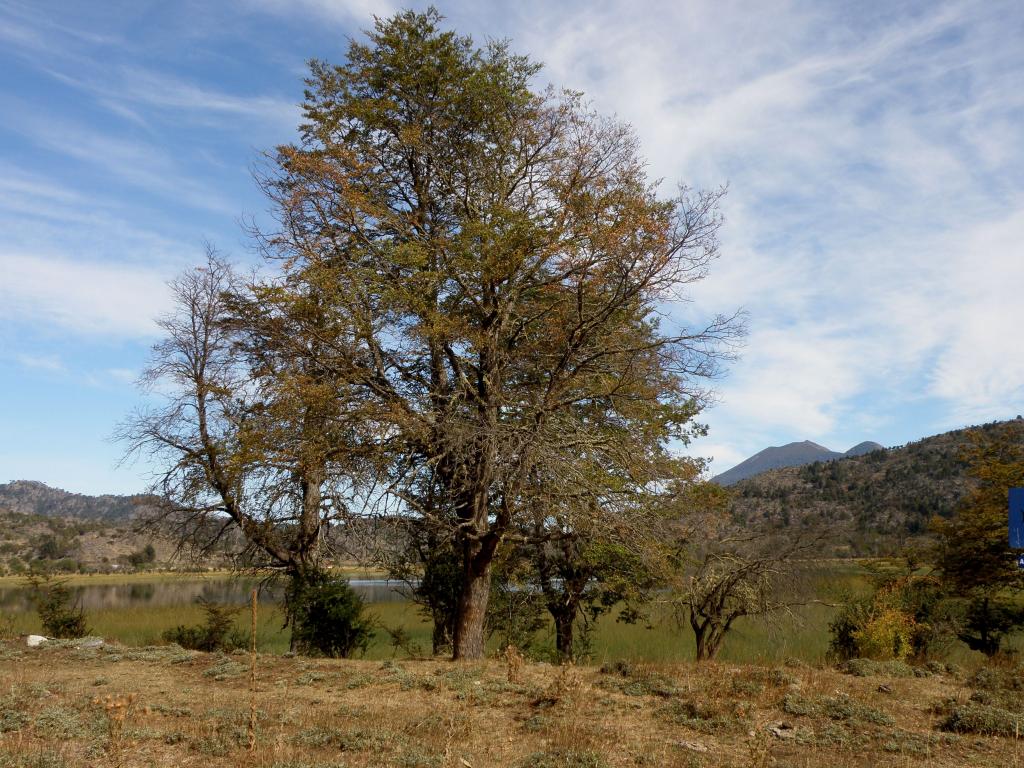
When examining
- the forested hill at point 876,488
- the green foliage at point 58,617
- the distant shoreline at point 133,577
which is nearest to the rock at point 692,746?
the green foliage at point 58,617

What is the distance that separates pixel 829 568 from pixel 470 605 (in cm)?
1202

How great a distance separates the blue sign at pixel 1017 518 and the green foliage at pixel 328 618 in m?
11.4

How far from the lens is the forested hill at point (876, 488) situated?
5700cm

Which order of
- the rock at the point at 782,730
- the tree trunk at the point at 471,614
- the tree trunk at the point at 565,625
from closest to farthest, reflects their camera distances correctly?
1. the rock at the point at 782,730
2. the tree trunk at the point at 471,614
3. the tree trunk at the point at 565,625

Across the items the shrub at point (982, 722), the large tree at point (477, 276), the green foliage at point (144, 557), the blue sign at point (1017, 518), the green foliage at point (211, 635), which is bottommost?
the green foliage at point (144, 557)

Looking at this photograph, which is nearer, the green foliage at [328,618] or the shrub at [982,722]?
the shrub at [982,722]

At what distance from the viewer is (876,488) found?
220ft

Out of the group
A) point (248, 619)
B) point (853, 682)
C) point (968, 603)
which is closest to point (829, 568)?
point (968, 603)

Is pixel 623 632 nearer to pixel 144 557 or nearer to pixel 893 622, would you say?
pixel 893 622

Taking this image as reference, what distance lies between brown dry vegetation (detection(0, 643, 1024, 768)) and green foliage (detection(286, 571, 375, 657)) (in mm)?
2583

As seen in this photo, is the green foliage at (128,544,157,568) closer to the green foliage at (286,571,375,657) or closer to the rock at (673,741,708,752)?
the green foliage at (286,571,375,657)

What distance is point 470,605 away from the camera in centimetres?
1366

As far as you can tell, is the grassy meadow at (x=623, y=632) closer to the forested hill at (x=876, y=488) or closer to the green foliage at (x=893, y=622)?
the green foliage at (x=893, y=622)

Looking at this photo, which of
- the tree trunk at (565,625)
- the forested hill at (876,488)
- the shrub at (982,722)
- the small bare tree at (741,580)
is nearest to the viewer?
the shrub at (982,722)
